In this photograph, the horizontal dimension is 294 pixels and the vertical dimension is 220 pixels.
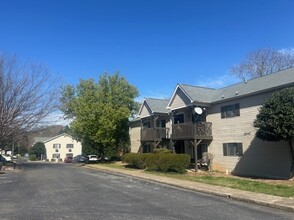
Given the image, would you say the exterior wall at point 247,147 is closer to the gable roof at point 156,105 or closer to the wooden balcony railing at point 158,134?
the wooden balcony railing at point 158,134

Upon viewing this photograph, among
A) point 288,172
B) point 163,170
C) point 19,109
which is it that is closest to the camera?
point 288,172

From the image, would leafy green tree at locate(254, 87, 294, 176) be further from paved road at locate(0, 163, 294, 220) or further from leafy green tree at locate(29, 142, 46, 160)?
leafy green tree at locate(29, 142, 46, 160)

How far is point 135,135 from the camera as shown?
4438cm

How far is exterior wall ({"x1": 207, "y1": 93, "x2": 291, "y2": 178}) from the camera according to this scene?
68.9 ft

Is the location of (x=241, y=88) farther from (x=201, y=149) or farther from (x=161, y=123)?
(x=161, y=123)

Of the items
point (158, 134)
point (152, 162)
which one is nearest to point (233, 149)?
point (152, 162)

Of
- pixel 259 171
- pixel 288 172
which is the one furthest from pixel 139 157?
pixel 288 172

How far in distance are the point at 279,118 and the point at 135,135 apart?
91.2 ft

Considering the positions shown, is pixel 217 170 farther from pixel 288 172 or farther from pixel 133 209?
pixel 133 209

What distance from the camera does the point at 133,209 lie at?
33.7 ft

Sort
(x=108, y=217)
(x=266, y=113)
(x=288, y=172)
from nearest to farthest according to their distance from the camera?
(x=108, y=217) → (x=266, y=113) → (x=288, y=172)

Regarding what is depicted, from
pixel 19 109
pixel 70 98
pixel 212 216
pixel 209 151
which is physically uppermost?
pixel 70 98

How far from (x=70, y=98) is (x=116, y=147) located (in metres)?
15.2

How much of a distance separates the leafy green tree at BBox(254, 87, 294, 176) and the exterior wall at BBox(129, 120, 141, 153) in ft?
82.3
